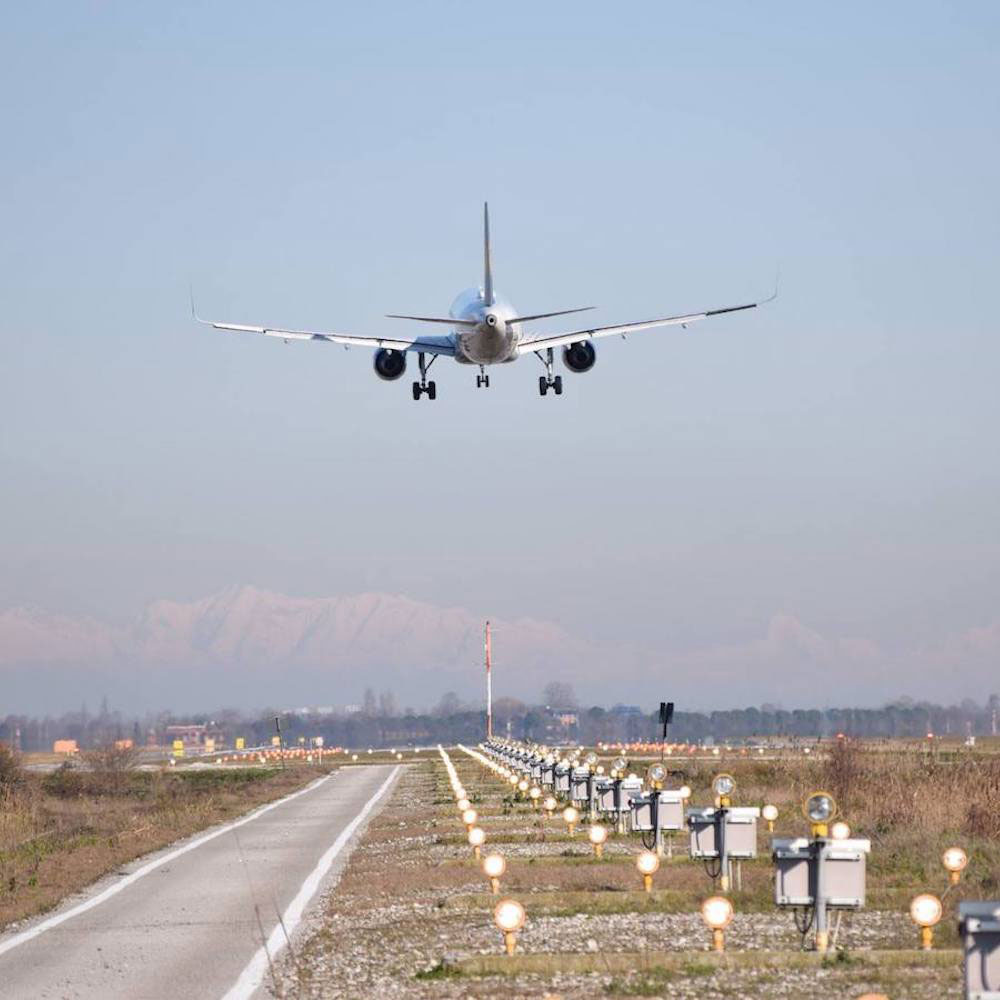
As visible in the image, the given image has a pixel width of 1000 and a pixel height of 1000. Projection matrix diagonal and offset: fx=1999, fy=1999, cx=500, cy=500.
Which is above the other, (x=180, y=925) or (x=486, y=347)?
(x=486, y=347)

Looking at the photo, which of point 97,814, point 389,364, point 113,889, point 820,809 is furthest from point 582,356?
point 820,809

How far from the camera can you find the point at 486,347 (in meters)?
53.1

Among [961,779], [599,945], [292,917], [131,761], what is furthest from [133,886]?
[131,761]

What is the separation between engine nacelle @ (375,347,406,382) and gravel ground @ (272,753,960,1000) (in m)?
25.0

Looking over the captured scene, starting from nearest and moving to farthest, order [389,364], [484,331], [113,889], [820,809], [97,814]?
[820,809] < [113,889] < [484,331] < [97,814] < [389,364]

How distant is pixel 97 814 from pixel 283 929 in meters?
33.7

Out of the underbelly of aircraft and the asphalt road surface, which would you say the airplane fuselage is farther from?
the asphalt road surface

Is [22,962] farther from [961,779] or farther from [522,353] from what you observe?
[522,353]

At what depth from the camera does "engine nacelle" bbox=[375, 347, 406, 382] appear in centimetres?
5572

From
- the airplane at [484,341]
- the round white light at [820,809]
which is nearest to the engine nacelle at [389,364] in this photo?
the airplane at [484,341]

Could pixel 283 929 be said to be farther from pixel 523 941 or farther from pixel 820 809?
pixel 820 809

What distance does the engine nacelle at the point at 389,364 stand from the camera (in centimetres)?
5572

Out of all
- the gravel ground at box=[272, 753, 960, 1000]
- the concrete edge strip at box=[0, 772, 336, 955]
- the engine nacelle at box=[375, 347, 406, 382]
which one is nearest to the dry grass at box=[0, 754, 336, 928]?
the concrete edge strip at box=[0, 772, 336, 955]

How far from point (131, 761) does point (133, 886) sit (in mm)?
69125
